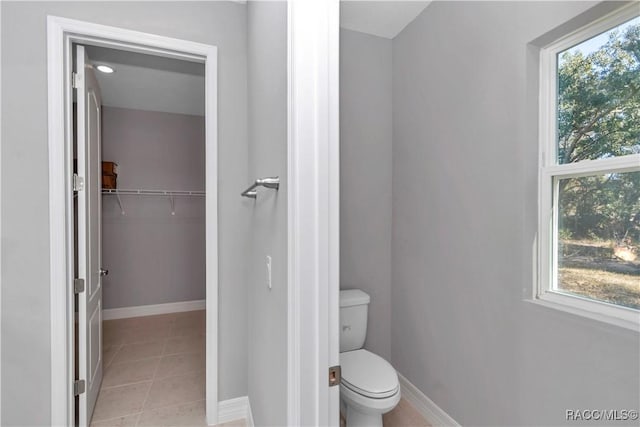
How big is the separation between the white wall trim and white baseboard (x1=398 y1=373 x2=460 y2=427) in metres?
1.40

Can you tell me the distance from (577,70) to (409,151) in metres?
0.98

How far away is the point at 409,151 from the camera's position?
2.16 m

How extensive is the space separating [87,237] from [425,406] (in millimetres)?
2332

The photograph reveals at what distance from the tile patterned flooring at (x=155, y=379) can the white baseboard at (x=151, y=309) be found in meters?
0.10

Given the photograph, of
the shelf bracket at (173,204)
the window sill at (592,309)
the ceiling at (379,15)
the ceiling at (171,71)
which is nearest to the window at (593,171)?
the window sill at (592,309)

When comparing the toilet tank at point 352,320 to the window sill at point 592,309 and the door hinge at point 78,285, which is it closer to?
the window sill at point 592,309

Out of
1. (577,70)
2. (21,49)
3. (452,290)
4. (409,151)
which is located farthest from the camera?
(409,151)

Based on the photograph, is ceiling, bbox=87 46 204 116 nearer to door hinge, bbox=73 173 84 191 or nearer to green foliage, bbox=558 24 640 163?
door hinge, bbox=73 173 84 191

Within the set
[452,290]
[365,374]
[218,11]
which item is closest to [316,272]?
[365,374]

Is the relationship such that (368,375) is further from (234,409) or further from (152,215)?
(152,215)

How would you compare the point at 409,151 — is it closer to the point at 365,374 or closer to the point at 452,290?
the point at 452,290

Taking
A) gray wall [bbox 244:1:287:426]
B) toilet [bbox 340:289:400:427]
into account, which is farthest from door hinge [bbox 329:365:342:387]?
toilet [bbox 340:289:400:427]

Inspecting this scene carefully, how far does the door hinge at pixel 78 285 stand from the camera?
5.47 feet

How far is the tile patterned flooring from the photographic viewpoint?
1.90m
